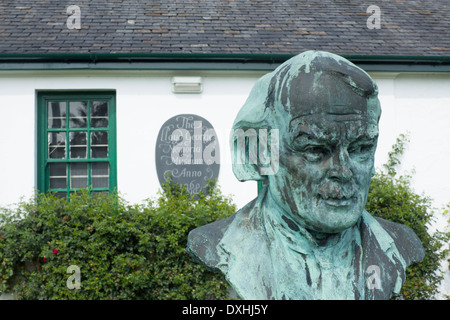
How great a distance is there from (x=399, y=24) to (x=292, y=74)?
728 cm

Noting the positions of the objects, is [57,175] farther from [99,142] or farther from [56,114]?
[56,114]

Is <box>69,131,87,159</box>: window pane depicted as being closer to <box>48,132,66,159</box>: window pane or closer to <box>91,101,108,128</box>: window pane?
<box>48,132,66,159</box>: window pane

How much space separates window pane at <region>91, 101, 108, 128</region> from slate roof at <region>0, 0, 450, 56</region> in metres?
0.85

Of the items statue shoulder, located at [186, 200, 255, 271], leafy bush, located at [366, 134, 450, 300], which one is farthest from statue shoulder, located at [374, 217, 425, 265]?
leafy bush, located at [366, 134, 450, 300]

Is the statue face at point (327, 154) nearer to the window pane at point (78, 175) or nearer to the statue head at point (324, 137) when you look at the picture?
the statue head at point (324, 137)

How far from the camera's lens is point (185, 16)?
8.31m

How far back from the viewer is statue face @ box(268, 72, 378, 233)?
215 cm

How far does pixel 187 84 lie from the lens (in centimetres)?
727

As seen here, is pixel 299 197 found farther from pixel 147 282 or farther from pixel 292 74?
pixel 147 282

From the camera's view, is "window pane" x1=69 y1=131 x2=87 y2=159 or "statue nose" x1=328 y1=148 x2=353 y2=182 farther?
"window pane" x1=69 y1=131 x2=87 y2=159

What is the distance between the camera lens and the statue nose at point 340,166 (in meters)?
2.16

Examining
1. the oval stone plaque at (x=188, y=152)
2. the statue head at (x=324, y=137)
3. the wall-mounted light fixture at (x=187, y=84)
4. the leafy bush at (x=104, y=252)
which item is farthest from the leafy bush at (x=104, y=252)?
the statue head at (x=324, y=137)

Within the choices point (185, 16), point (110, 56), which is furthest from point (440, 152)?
point (110, 56)

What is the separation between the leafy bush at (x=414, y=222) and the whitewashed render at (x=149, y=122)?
641 millimetres
